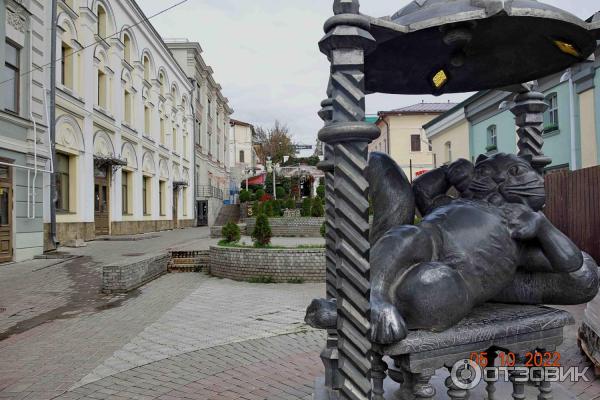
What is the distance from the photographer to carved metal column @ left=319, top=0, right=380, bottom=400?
6.95ft

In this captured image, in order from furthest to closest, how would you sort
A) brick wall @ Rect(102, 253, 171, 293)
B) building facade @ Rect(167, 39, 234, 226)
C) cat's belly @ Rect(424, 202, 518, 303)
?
building facade @ Rect(167, 39, 234, 226) < brick wall @ Rect(102, 253, 171, 293) < cat's belly @ Rect(424, 202, 518, 303)

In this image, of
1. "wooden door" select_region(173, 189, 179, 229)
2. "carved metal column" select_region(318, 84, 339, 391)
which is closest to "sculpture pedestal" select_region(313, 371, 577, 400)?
"carved metal column" select_region(318, 84, 339, 391)

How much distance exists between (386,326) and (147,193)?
24527 mm

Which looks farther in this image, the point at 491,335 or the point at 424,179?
the point at 424,179

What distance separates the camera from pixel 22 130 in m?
12.8

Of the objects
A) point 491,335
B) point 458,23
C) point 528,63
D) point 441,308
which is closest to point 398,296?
point 441,308

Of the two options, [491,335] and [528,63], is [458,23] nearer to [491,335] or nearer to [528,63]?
[528,63]

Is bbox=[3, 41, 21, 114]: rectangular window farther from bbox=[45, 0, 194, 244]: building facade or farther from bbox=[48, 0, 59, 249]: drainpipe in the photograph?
bbox=[45, 0, 194, 244]: building facade

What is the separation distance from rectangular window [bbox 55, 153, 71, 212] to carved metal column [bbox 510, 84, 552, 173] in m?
15.2

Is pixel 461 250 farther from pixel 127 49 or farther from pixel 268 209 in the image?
pixel 127 49

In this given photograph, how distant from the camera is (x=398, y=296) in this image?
2.50 metres

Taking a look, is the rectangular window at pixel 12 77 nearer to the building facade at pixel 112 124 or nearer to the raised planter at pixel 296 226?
the building facade at pixel 112 124

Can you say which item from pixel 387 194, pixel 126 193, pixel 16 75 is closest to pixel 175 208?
pixel 126 193

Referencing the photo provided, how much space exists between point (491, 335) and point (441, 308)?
43 cm
